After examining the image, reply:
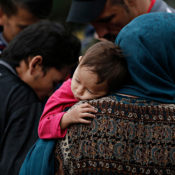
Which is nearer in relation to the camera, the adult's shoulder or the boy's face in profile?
the adult's shoulder

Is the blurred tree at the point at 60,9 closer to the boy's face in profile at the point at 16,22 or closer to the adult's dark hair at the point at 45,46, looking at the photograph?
the boy's face in profile at the point at 16,22

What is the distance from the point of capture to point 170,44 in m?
1.90

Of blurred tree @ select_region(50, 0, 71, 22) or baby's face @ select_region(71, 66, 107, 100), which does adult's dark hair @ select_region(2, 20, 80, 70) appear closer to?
baby's face @ select_region(71, 66, 107, 100)

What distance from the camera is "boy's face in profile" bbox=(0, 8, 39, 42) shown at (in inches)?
165

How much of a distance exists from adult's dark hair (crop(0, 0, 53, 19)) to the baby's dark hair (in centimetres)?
257

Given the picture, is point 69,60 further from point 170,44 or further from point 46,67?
point 170,44

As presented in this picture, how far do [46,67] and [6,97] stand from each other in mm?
658

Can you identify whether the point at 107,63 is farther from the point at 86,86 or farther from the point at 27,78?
the point at 27,78

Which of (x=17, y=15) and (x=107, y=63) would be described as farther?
(x=17, y=15)

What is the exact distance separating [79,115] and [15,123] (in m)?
0.84

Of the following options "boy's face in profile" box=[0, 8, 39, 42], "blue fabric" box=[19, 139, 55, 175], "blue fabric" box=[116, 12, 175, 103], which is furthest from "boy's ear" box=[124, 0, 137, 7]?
"blue fabric" box=[19, 139, 55, 175]

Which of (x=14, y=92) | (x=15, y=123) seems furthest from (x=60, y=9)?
(x=15, y=123)

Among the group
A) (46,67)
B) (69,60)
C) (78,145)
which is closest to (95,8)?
(69,60)

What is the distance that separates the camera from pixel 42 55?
9.62 feet
